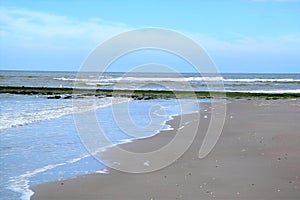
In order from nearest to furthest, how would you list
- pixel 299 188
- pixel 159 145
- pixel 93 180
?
pixel 299 188 → pixel 93 180 → pixel 159 145

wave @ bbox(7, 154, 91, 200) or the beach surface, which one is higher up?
the beach surface

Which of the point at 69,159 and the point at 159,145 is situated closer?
the point at 69,159

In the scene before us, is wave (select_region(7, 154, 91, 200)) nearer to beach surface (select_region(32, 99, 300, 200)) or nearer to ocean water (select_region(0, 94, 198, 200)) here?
ocean water (select_region(0, 94, 198, 200))

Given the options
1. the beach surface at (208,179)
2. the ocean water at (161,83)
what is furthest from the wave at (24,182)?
the ocean water at (161,83)

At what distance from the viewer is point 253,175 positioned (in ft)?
26.0

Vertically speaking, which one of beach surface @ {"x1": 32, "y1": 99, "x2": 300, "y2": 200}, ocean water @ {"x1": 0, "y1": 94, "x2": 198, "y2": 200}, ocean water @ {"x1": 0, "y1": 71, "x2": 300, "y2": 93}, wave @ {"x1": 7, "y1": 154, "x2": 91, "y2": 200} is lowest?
wave @ {"x1": 7, "y1": 154, "x2": 91, "y2": 200}

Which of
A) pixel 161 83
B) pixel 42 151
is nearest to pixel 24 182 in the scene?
pixel 42 151

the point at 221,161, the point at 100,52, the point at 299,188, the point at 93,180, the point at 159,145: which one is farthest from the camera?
the point at 159,145

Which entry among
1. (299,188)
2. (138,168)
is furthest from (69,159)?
(299,188)

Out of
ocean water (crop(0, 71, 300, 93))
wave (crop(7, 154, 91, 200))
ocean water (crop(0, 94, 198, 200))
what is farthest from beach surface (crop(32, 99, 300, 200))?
ocean water (crop(0, 71, 300, 93))

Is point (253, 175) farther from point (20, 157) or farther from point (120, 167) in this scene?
point (20, 157)

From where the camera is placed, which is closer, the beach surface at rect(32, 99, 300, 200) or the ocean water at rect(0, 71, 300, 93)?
the beach surface at rect(32, 99, 300, 200)

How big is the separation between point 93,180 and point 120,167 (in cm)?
124

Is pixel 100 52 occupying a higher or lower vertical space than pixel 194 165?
higher
